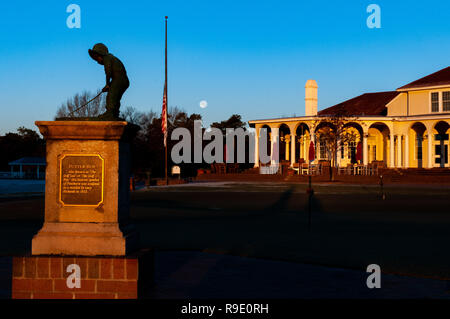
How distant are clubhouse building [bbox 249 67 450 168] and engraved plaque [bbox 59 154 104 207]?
152 ft

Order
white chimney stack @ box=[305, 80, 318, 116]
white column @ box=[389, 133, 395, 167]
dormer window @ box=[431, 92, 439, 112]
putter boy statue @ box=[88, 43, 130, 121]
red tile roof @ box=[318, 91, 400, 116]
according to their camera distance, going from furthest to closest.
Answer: red tile roof @ box=[318, 91, 400, 116] < white chimney stack @ box=[305, 80, 318, 116] < white column @ box=[389, 133, 395, 167] < dormer window @ box=[431, 92, 439, 112] < putter boy statue @ box=[88, 43, 130, 121]

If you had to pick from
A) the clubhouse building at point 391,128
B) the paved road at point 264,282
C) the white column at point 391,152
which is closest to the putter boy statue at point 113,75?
the paved road at point 264,282

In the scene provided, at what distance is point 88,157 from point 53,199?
0.66m

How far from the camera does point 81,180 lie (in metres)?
7.04

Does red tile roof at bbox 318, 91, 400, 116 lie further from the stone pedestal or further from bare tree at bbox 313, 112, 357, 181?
the stone pedestal

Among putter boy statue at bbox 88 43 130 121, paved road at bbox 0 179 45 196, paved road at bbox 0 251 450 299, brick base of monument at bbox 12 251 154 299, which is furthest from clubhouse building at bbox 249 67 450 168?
brick base of monument at bbox 12 251 154 299

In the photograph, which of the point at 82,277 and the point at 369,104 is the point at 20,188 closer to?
the point at 369,104

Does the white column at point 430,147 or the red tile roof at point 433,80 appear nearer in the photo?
the white column at point 430,147

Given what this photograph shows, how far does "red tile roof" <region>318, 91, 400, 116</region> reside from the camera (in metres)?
59.7

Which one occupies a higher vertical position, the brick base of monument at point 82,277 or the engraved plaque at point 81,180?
the engraved plaque at point 81,180

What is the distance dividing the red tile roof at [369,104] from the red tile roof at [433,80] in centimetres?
412


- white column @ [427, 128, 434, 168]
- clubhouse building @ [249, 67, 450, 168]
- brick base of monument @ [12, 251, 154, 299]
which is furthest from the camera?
clubhouse building @ [249, 67, 450, 168]

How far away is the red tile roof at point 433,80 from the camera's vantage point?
52259 millimetres

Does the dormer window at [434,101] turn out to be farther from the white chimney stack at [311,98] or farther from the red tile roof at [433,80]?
the white chimney stack at [311,98]
